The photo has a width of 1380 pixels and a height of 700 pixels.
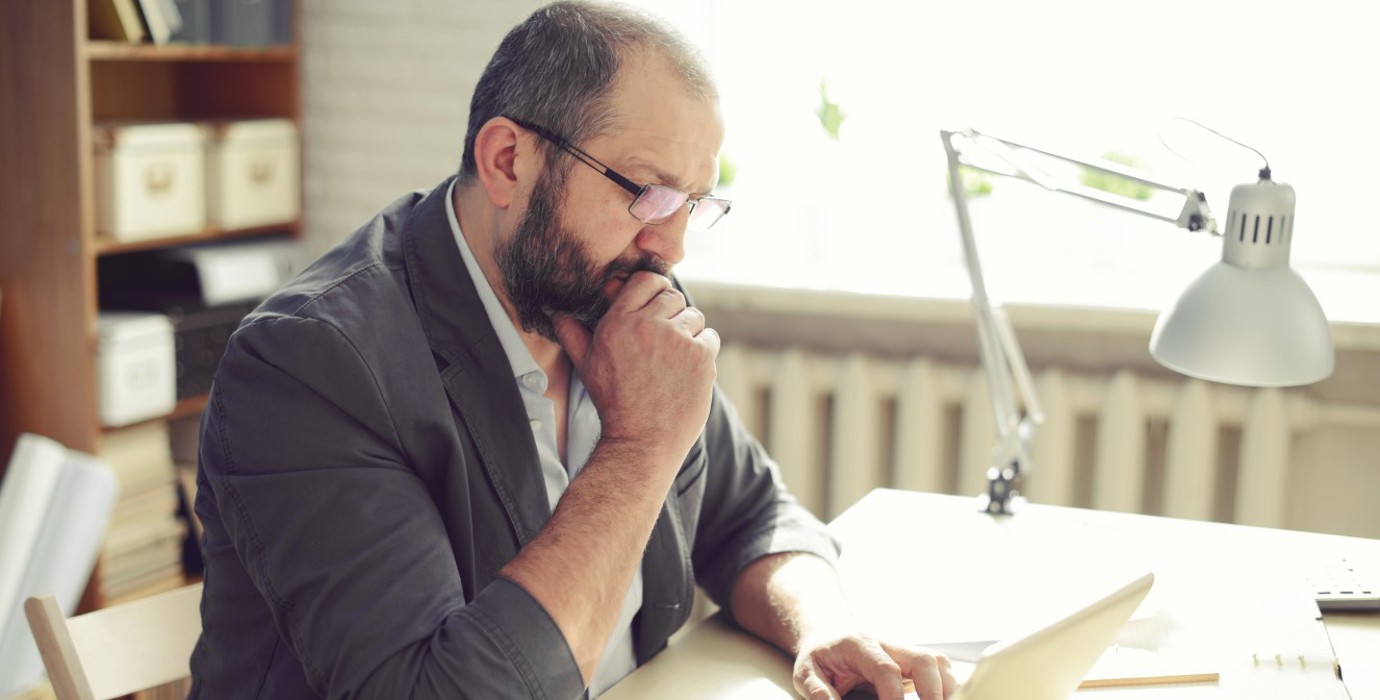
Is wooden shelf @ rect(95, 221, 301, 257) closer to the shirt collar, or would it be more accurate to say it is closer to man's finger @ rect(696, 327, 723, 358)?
the shirt collar

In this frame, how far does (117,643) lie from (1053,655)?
0.93 m

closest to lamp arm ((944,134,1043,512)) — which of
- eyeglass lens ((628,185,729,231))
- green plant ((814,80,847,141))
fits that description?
eyeglass lens ((628,185,729,231))

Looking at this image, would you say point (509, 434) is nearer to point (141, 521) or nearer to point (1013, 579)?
point (1013, 579)

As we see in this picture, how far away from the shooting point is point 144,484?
9.53ft

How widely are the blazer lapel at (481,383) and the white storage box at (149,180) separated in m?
1.53

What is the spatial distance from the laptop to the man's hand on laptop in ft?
0.58

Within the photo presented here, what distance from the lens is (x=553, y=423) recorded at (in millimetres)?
1521

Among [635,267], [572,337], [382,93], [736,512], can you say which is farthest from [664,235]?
[382,93]

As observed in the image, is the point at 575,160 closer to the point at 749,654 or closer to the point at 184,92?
the point at 749,654

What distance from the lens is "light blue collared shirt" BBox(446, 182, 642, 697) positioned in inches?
58.6

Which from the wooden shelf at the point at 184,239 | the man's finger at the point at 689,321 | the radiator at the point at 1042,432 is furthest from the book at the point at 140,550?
the man's finger at the point at 689,321

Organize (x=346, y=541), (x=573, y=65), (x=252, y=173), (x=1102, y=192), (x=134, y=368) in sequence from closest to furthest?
(x=346, y=541), (x=573, y=65), (x=1102, y=192), (x=134, y=368), (x=252, y=173)

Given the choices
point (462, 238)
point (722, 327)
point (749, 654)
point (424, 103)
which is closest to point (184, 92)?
point (424, 103)

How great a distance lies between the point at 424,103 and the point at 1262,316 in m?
2.08
